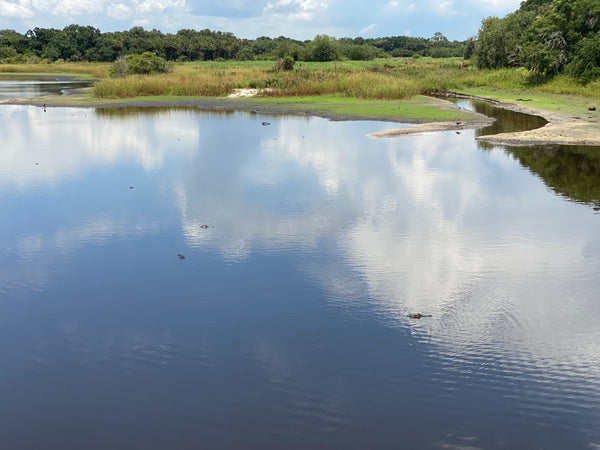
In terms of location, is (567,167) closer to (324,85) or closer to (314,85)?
(324,85)

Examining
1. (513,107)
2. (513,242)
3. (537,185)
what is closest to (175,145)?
(537,185)

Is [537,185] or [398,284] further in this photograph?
[537,185]

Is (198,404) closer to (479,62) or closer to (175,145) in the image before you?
(175,145)

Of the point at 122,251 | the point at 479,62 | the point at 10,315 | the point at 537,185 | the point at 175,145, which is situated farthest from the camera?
the point at 479,62

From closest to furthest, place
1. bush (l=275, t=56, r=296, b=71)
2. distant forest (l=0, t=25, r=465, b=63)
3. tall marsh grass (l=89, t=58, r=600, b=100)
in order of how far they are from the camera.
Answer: tall marsh grass (l=89, t=58, r=600, b=100)
bush (l=275, t=56, r=296, b=71)
distant forest (l=0, t=25, r=465, b=63)

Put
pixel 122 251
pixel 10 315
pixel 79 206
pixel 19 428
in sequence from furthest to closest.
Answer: pixel 79 206
pixel 122 251
pixel 10 315
pixel 19 428

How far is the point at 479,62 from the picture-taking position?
64938mm

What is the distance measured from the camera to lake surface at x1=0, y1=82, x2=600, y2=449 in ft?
20.1

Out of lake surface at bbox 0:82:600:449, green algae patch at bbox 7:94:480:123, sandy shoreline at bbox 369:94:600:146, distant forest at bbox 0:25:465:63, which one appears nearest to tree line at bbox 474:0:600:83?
green algae patch at bbox 7:94:480:123

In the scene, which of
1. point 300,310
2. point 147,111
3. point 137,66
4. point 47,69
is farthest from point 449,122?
point 47,69

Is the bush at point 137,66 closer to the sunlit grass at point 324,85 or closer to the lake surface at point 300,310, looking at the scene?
the sunlit grass at point 324,85

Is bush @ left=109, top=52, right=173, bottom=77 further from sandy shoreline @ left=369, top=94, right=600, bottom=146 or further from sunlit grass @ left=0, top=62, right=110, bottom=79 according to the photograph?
sandy shoreline @ left=369, top=94, right=600, bottom=146

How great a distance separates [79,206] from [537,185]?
44.3ft

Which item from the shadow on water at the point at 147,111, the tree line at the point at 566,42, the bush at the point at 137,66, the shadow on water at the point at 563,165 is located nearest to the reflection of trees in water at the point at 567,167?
the shadow on water at the point at 563,165
